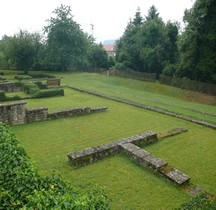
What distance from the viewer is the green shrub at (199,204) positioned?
17.2 feet

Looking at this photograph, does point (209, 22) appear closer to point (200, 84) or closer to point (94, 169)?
point (200, 84)

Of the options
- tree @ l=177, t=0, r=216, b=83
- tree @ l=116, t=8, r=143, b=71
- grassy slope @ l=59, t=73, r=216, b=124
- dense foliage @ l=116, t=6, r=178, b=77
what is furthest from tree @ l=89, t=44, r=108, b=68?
tree @ l=177, t=0, r=216, b=83

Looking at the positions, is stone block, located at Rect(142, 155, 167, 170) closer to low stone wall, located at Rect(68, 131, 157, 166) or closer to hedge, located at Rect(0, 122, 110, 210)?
low stone wall, located at Rect(68, 131, 157, 166)

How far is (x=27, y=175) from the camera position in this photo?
412 cm

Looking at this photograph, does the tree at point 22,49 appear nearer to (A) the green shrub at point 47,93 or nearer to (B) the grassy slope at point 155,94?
(B) the grassy slope at point 155,94

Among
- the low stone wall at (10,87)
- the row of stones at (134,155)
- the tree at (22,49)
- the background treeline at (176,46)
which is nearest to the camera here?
the row of stones at (134,155)

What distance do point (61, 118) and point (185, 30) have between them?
20.3m

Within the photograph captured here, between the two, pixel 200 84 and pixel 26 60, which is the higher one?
pixel 26 60

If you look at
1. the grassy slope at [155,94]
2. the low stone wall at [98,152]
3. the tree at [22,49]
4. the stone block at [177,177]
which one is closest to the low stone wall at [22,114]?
the low stone wall at [98,152]

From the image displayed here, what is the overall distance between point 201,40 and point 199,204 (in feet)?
79.1

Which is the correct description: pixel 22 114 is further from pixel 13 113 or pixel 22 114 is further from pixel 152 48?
pixel 152 48

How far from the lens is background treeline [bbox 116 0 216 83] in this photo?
2489 centimetres

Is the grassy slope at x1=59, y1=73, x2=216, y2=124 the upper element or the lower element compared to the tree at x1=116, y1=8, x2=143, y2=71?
lower

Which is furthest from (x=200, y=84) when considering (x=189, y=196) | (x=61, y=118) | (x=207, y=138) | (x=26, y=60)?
(x=26, y=60)
